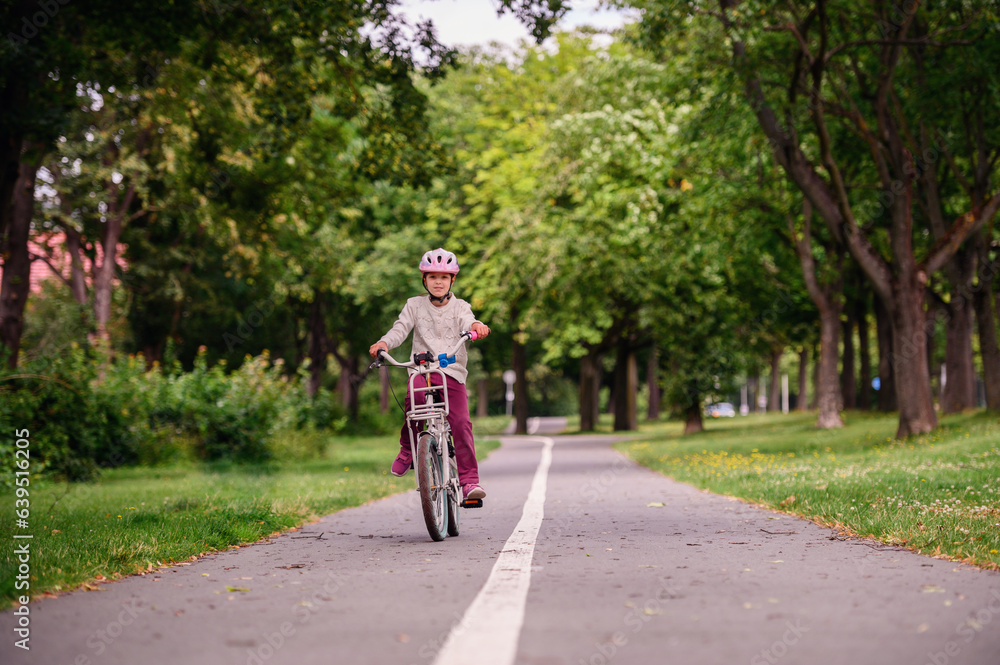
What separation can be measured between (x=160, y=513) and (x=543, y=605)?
201 inches

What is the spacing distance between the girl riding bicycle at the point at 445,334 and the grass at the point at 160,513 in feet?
5.52

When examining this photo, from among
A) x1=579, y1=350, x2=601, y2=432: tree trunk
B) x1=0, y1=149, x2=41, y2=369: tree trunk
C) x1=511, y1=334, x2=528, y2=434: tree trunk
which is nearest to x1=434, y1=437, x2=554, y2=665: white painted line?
x1=0, y1=149, x2=41, y2=369: tree trunk

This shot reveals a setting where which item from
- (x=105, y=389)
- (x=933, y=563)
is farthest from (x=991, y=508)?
(x=105, y=389)

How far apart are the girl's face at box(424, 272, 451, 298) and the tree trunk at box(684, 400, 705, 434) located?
81.7 ft

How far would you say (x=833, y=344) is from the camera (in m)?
25.9

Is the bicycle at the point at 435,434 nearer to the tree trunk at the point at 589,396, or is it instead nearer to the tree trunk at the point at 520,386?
the tree trunk at the point at 520,386

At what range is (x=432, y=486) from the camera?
7.29 meters

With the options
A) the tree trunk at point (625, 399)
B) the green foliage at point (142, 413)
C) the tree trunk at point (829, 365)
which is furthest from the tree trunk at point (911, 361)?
the tree trunk at point (625, 399)

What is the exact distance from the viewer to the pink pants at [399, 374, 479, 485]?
7.69m

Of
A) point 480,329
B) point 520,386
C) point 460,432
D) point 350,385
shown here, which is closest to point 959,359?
point 520,386

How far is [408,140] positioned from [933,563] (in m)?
11.9

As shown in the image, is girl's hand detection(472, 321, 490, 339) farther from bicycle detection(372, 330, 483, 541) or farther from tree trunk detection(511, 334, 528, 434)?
tree trunk detection(511, 334, 528, 434)

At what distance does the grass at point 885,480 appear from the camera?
692cm

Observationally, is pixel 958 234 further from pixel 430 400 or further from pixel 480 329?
pixel 430 400
